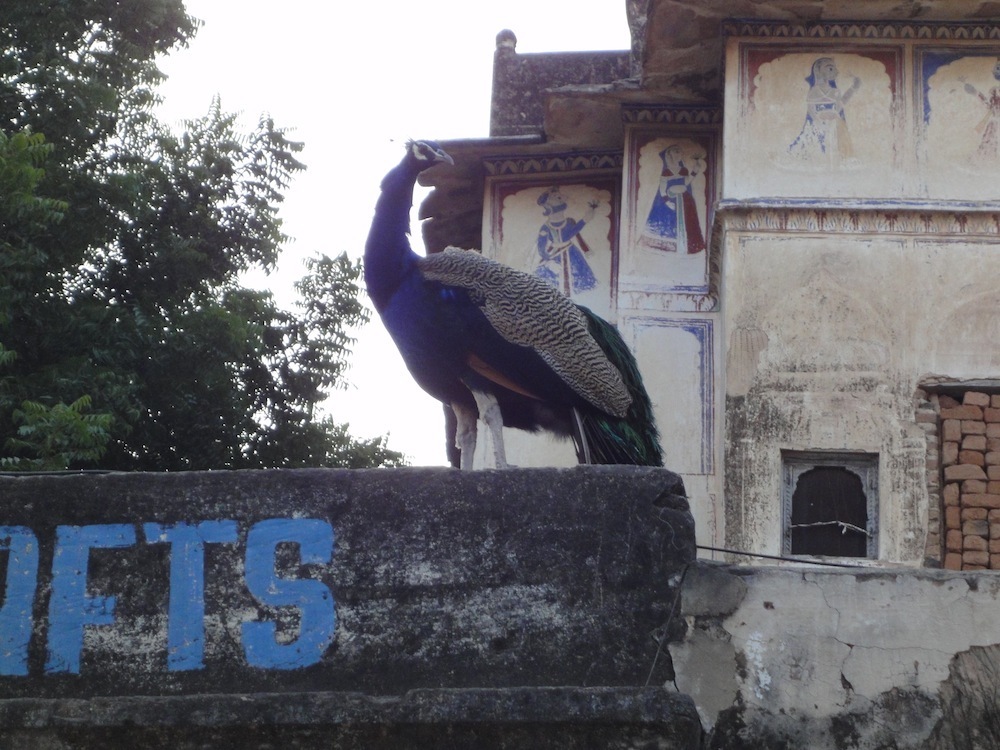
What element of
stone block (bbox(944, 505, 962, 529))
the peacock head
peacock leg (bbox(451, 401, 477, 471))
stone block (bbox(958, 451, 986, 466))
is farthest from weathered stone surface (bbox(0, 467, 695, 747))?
stone block (bbox(958, 451, 986, 466))

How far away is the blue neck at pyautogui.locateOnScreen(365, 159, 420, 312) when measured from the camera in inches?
296

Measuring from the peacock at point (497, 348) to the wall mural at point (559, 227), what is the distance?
17.0 ft

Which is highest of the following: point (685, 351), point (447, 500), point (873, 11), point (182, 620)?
point (873, 11)

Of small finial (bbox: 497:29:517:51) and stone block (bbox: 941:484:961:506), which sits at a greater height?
small finial (bbox: 497:29:517:51)

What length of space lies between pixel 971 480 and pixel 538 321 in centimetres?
417

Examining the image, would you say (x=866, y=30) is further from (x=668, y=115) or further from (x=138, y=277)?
(x=138, y=277)

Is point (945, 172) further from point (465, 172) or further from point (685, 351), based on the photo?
point (465, 172)

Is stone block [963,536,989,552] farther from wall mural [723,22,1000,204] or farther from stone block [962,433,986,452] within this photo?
wall mural [723,22,1000,204]

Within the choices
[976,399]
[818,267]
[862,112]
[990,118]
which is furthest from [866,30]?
[976,399]

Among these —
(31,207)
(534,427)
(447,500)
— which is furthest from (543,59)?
(447,500)

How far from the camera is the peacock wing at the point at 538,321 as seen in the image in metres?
7.41

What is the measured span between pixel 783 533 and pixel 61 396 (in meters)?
5.32

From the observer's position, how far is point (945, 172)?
11070 millimetres

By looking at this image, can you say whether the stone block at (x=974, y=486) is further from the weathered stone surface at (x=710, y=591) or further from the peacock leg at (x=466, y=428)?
the weathered stone surface at (x=710, y=591)
